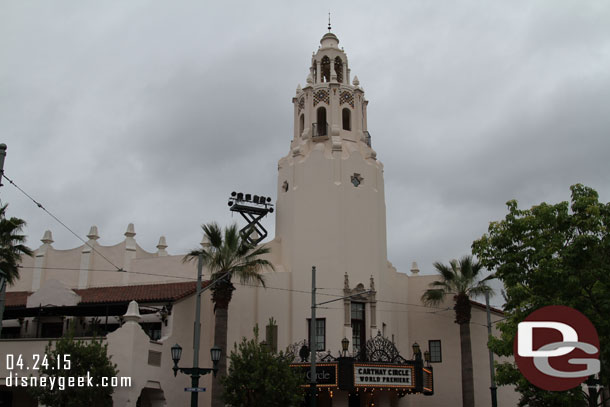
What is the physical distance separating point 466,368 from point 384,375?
5663 millimetres

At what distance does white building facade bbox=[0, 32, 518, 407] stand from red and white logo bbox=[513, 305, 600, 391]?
49.8 feet

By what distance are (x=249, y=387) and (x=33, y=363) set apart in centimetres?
1031

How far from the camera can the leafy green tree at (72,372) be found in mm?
26000

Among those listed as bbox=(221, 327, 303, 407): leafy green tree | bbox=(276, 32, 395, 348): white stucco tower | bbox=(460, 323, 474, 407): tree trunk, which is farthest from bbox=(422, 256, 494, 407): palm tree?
bbox=(221, 327, 303, 407): leafy green tree

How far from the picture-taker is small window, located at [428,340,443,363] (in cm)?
4017

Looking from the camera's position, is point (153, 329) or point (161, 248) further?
point (161, 248)

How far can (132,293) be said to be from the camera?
35.1m

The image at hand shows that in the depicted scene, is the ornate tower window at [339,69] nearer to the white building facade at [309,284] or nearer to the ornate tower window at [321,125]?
the white building facade at [309,284]

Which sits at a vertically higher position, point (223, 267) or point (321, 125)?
point (321, 125)

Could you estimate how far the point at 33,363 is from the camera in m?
30.1

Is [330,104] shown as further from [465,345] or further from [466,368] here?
[466,368]

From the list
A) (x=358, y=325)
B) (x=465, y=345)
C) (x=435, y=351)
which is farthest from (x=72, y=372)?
(x=435, y=351)

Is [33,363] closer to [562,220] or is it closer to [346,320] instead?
[346,320]

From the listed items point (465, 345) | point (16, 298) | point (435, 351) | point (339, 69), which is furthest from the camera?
point (339, 69)
